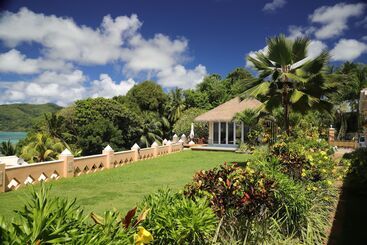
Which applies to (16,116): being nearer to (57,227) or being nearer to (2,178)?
(2,178)

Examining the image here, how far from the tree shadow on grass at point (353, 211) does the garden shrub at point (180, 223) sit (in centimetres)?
326

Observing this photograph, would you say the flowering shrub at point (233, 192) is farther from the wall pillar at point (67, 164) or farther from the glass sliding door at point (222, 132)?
the glass sliding door at point (222, 132)

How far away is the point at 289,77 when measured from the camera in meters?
11.8

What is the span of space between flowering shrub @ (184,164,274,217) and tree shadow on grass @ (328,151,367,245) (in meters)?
1.83

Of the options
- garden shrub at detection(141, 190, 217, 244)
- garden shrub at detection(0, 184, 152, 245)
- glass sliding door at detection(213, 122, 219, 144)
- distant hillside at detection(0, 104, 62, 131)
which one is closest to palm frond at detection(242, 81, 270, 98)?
garden shrub at detection(141, 190, 217, 244)

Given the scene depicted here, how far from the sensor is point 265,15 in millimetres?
A: 15125

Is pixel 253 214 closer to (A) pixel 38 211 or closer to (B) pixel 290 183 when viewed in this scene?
(B) pixel 290 183

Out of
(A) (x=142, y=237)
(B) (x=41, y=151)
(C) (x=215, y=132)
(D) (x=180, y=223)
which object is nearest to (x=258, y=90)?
(D) (x=180, y=223)

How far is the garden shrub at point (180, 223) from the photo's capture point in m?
3.29

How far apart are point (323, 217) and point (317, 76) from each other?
22.9 ft

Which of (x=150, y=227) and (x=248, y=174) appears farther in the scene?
(x=248, y=174)

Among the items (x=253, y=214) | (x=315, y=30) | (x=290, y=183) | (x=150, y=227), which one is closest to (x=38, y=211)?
(x=150, y=227)

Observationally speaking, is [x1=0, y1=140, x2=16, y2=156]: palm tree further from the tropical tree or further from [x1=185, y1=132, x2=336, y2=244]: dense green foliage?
[x1=185, y1=132, x2=336, y2=244]: dense green foliage

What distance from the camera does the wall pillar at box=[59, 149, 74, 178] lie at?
12.8 m
